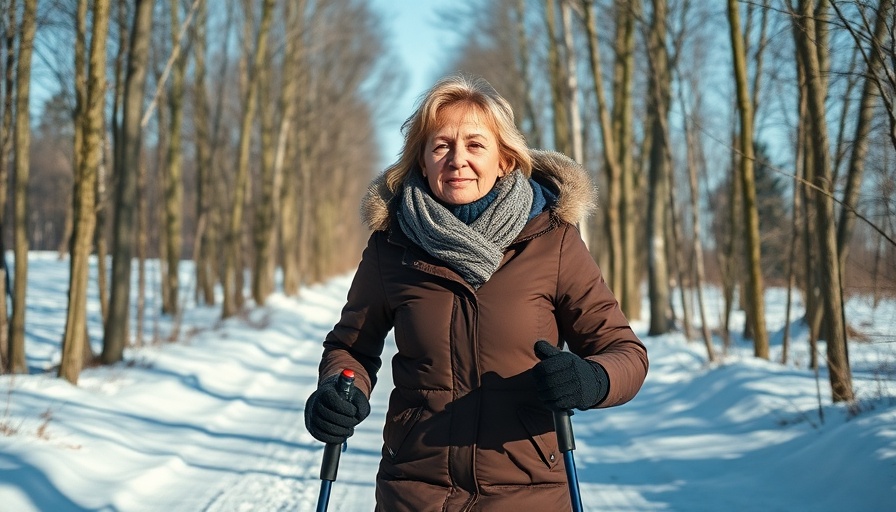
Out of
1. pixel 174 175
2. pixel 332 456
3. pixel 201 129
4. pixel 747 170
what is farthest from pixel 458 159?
pixel 201 129

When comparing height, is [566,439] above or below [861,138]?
below

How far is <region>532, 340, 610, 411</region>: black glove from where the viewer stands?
2547mm

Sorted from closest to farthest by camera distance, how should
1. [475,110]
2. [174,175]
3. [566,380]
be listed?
[566,380] → [475,110] → [174,175]

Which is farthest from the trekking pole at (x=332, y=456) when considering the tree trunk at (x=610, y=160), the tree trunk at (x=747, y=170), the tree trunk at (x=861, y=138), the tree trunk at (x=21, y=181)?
the tree trunk at (x=610, y=160)

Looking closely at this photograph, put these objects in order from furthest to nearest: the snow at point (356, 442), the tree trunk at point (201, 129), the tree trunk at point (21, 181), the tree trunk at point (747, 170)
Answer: the tree trunk at point (201, 129) < the tree trunk at point (21, 181) < the tree trunk at point (747, 170) < the snow at point (356, 442)

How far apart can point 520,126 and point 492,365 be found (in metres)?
21.0

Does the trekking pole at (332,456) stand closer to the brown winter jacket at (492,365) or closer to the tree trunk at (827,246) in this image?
the brown winter jacket at (492,365)

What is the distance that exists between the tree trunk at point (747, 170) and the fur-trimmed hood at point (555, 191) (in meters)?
7.52

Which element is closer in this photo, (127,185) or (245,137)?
(127,185)

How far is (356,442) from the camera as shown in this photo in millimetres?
9141

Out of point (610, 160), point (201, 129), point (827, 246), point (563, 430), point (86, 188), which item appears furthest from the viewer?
point (201, 129)

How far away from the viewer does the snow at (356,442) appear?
6.51 metres

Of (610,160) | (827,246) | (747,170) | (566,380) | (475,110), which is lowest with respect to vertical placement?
(566,380)

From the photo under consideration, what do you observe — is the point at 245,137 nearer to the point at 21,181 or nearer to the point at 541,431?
the point at 21,181
